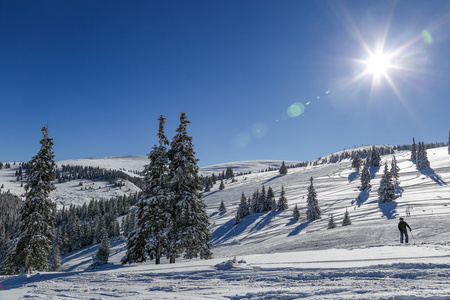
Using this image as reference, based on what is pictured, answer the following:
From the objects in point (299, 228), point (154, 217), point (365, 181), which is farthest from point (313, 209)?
point (154, 217)

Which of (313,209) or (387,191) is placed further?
(313,209)

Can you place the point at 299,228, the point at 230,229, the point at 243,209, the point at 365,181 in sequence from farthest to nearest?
the point at 243,209 → the point at 365,181 → the point at 230,229 → the point at 299,228

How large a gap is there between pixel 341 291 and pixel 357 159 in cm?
11774

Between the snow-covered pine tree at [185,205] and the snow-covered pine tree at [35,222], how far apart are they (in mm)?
12173

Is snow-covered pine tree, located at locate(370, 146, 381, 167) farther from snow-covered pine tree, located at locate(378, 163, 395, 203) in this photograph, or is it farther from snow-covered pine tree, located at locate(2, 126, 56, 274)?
snow-covered pine tree, located at locate(2, 126, 56, 274)

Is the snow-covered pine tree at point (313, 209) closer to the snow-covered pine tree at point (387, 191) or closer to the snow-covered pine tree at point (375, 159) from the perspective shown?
the snow-covered pine tree at point (387, 191)

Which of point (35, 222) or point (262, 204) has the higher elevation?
point (35, 222)

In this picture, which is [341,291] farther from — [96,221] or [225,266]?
[96,221]

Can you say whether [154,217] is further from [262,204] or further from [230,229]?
[262,204]

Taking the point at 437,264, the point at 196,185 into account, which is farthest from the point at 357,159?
the point at 437,264

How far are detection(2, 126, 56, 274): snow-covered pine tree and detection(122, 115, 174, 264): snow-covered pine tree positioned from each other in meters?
8.14

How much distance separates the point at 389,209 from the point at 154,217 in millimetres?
40417

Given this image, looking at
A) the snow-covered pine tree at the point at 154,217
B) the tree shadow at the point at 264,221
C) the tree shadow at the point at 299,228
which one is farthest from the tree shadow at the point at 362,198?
the snow-covered pine tree at the point at 154,217

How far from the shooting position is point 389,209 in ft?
138
